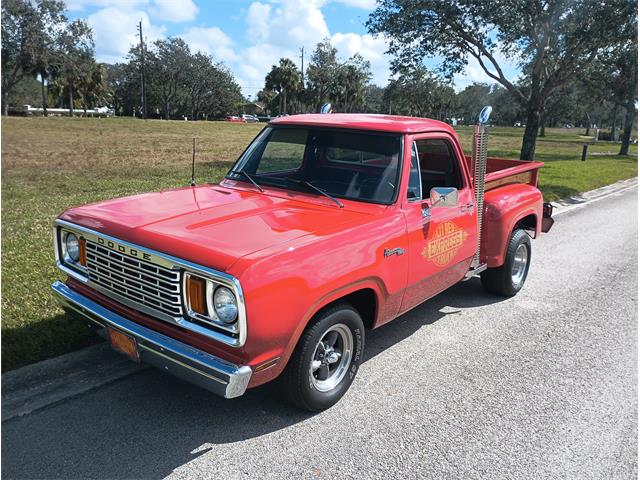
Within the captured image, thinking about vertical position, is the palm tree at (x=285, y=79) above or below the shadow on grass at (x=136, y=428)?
above

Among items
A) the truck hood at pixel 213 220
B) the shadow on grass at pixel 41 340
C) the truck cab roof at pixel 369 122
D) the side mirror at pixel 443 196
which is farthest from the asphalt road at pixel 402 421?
the truck cab roof at pixel 369 122

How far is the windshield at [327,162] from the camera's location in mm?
4008

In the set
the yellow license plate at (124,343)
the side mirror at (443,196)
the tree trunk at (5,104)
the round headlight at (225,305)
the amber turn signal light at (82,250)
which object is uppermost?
the tree trunk at (5,104)

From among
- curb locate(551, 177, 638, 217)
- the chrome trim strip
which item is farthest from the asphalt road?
curb locate(551, 177, 638, 217)

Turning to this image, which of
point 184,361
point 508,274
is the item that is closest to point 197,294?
point 184,361

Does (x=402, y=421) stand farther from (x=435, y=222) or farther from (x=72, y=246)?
(x=72, y=246)

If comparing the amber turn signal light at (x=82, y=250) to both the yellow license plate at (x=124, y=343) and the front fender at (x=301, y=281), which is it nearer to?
the yellow license plate at (x=124, y=343)

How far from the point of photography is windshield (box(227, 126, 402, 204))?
13.1ft

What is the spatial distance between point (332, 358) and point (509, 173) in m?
3.33

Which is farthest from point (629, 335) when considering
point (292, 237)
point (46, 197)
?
point (46, 197)

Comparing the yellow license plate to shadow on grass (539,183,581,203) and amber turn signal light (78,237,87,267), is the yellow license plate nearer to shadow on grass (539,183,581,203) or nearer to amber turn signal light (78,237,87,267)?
amber turn signal light (78,237,87,267)

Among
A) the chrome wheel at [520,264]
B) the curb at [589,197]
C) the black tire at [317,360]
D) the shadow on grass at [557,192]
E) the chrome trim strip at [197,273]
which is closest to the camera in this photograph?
the chrome trim strip at [197,273]

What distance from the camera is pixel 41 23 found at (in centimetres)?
1598

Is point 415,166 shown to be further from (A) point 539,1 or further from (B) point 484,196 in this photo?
(A) point 539,1
